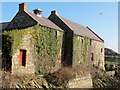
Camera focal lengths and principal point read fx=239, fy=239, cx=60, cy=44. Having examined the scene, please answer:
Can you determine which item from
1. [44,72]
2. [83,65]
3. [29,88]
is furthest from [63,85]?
[83,65]

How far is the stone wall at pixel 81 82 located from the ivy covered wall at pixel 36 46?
3475mm

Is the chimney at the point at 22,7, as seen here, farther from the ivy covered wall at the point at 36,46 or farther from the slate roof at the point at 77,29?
the slate roof at the point at 77,29

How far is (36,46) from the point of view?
1051 inches

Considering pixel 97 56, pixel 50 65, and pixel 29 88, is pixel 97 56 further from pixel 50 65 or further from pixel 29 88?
pixel 29 88

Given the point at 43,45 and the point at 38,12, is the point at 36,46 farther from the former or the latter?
the point at 38,12

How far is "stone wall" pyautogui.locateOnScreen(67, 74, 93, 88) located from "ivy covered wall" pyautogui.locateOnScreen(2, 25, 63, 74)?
3.47 meters

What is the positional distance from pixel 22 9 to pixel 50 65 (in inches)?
329

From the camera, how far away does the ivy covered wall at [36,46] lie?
22.8 m

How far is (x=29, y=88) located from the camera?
→ 69.4 feet

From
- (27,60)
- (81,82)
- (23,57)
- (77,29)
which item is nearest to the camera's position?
(23,57)

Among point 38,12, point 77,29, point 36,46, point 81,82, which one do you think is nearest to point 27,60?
point 36,46

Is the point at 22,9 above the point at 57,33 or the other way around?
above

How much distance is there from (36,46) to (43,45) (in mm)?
1382

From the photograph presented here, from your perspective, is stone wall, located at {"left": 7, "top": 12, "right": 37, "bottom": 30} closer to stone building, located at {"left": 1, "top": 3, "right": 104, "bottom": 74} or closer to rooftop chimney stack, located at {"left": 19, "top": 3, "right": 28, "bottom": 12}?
stone building, located at {"left": 1, "top": 3, "right": 104, "bottom": 74}
